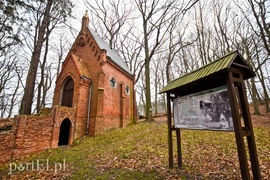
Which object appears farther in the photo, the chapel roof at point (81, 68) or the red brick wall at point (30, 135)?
the chapel roof at point (81, 68)

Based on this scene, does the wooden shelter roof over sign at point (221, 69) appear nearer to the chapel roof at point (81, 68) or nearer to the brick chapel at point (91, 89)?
the brick chapel at point (91, 89)

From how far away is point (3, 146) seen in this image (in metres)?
6.67

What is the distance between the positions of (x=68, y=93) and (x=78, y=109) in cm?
272

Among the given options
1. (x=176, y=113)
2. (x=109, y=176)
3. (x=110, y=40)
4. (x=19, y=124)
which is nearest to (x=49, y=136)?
(x=19, y=124)

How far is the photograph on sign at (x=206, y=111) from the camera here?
3445 millimetres

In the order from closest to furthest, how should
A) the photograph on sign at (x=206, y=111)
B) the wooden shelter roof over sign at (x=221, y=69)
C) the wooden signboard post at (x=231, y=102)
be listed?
the wooden signboard post at (x=231, y=102)
the wooden shelter roof over sign at (x=221, y=69)
the photograph on sign at (x=206, y=111)

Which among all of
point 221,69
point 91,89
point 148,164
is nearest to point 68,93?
point 91,89

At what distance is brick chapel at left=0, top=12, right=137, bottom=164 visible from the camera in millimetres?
7457

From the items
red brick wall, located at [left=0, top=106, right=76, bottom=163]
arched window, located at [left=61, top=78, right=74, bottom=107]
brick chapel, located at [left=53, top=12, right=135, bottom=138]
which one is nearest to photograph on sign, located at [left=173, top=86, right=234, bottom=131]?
red brick wall, located at [left=0, top=106, right=76, bottom=163]

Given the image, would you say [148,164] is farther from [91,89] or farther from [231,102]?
[91,89]

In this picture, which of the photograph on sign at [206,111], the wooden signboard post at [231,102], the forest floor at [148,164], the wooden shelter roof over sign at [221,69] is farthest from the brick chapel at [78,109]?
the wooden shelter roof over sign at [221,69]

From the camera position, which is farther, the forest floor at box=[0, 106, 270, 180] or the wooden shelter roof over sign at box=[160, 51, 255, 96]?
the forest floor at box=[0, 106, 270, 180]

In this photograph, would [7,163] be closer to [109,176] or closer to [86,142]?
[86,142]

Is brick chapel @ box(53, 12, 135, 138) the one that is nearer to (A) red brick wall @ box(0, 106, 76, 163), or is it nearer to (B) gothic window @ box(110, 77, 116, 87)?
(B) gothic window @ box(110, 77, 116, 87)
